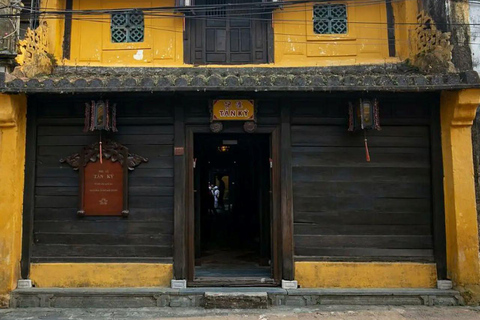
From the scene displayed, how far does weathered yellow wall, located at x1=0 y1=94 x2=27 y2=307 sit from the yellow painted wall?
1.60 m

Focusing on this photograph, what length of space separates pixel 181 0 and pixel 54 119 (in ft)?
11.3

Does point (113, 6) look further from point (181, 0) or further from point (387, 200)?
point (387, 200)

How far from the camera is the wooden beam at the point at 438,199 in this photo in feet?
21.9

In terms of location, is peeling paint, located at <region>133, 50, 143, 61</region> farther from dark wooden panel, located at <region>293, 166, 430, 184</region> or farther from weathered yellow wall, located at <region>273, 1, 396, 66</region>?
dark wooden panel, located at <region>293, 166, 430, 184</region>

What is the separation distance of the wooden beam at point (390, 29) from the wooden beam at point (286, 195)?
2.56 meters

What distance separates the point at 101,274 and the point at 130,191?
1.62 m

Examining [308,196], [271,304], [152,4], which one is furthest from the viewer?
[152,4]

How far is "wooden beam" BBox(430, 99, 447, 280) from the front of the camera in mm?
6676

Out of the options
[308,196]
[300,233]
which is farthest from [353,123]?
[300,233]

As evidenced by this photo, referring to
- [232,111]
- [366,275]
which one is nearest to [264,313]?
[366,275]

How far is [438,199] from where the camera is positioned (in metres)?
6.75

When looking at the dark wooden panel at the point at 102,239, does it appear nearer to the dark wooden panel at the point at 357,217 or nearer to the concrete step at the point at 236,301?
the concrete step at the point at 236,301

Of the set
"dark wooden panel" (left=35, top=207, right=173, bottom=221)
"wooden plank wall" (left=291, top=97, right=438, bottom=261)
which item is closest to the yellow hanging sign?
"wooden plank wall" (left=291, top=97, right=438, bottom=261)

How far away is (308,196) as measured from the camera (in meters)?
6.91
